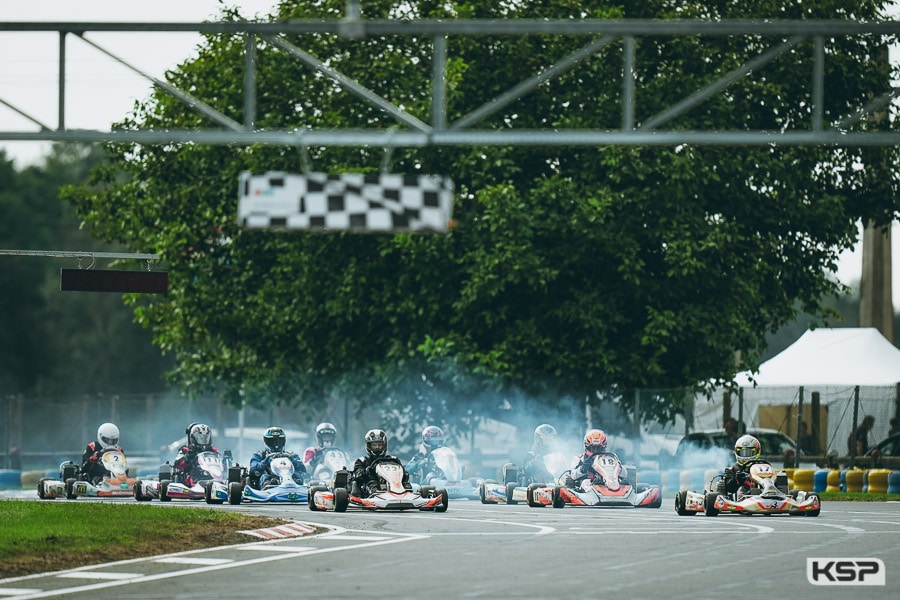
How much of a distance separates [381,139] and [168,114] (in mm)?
20456

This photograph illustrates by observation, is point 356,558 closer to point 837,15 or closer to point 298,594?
point 298,594

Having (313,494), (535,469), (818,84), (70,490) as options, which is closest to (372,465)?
(313,494)

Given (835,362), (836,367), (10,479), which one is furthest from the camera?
(10,479)

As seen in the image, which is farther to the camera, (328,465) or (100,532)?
(328,465)

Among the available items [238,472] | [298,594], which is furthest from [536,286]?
[298,594]

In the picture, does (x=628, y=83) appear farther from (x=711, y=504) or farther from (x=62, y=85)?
(x=711, y=504)

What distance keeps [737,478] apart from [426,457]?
8.26 m

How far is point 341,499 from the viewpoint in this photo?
82.1 feet

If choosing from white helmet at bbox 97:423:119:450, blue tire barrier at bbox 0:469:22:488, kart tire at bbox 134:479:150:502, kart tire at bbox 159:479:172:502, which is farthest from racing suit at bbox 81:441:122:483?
blue tire barrier at bbox 0:469:22:488

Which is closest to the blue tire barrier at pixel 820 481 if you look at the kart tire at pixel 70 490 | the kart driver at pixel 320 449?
the kart driver at pixel 320 449

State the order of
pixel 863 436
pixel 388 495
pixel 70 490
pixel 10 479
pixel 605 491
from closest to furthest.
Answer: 1. pixel 388 495
2. pixel 605 491
3. pixel 70 490
4. pixel 863 436
5. pixel 10 479

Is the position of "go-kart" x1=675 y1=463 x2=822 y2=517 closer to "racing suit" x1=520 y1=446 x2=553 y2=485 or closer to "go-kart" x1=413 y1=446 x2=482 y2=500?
"racing suit" x1=520 y1=446 x2=553 y2=485

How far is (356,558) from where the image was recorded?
54.3ft

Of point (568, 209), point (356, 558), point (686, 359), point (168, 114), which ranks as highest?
point (168, 114)
